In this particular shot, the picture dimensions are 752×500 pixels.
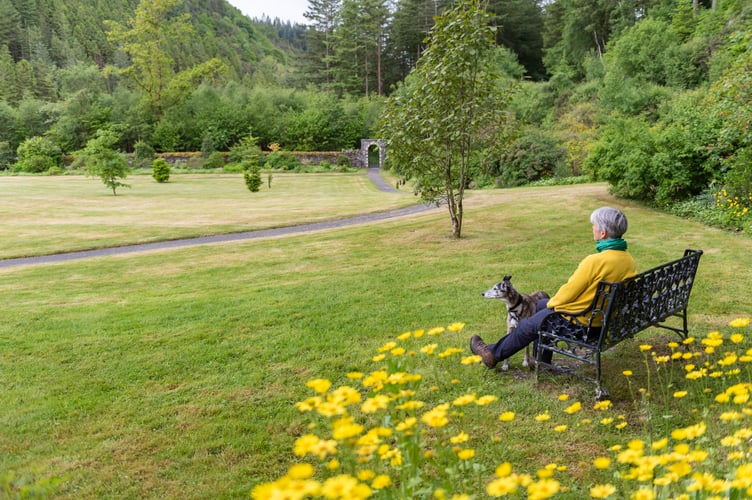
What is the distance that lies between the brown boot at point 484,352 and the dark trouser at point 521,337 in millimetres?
33

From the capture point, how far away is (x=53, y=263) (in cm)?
1054

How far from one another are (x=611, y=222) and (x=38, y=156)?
52773 mm

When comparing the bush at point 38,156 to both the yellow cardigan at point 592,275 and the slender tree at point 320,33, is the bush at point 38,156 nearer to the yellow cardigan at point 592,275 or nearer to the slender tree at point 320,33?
the slender tree at point 320,33

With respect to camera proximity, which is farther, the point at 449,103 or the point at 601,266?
the point at 449,103

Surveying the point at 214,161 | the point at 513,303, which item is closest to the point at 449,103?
the point at 513,303

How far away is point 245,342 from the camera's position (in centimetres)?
508

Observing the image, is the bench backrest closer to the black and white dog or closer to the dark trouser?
the dark trouser

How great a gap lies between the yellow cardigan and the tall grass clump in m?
0.64

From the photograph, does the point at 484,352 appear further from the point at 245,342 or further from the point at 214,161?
the point at 214,161

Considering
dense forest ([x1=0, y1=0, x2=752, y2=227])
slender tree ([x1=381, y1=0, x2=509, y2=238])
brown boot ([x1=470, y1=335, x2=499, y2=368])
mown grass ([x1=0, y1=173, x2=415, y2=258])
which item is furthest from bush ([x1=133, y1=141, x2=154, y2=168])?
brown boot ([x1=470, y1=335, x2=499, y2=368])

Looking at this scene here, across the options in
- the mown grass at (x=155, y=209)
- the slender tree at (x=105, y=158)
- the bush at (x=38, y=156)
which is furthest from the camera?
the bush at (x=38, y=156)

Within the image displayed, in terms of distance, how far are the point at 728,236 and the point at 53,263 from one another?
13.5 m

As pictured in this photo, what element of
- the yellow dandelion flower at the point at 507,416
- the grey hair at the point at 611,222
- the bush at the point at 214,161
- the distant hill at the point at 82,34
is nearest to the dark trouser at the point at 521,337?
the grey hair at the point at 611,222

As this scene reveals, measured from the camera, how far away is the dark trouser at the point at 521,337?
12.3 feet
